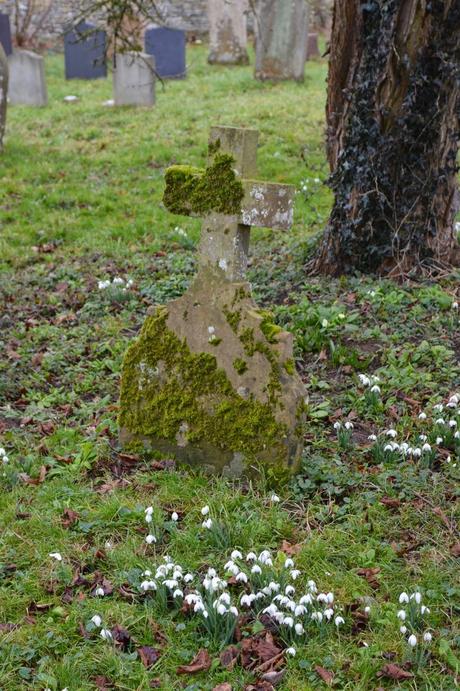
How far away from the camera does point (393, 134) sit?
288 inches

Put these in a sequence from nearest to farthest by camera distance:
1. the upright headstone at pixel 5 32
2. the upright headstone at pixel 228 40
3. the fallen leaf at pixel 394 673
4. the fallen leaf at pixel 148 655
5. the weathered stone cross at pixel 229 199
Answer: the fallen leaf at pixel 394 673 < the fallen leaf at pixel 148 655 < the weathered stone cross at pixel 229 199 < the upright headstone at pixel 5 32 < the upright headstone at pixel 228 40

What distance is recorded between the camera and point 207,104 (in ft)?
57.0

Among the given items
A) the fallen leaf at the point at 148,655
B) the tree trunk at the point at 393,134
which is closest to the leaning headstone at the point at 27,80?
the tree trunk at the point at 393,134

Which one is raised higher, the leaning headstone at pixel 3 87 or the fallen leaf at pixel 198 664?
the leaning headstone at pixel 3 87

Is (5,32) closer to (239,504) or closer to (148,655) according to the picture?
(239,504)

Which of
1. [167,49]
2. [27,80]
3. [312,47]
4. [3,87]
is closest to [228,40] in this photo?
[167,49]

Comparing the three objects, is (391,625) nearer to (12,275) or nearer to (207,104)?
(12,275)

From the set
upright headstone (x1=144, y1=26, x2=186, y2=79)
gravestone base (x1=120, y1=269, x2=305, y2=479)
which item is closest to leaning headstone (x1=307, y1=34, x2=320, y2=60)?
upright headstone (x1=144, y1=26, x2=186, y2=79)

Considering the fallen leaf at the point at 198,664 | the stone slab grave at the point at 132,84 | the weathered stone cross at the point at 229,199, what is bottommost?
the fallen leaf at the point at 198,664

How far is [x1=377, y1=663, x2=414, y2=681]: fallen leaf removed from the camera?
3.46 meters

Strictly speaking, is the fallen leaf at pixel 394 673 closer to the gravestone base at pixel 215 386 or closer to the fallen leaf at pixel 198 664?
the fallen leaf at pixel 198 664

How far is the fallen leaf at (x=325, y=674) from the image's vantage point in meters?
3.48

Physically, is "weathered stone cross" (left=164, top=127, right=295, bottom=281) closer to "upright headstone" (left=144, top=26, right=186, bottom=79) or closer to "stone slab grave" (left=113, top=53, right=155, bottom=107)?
"stone slab grave" (left=113, top=53, right=155, bottom=107)

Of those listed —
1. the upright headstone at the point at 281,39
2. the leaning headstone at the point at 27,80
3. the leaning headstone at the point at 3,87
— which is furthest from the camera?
the leaning headstone at the point at 27,80
